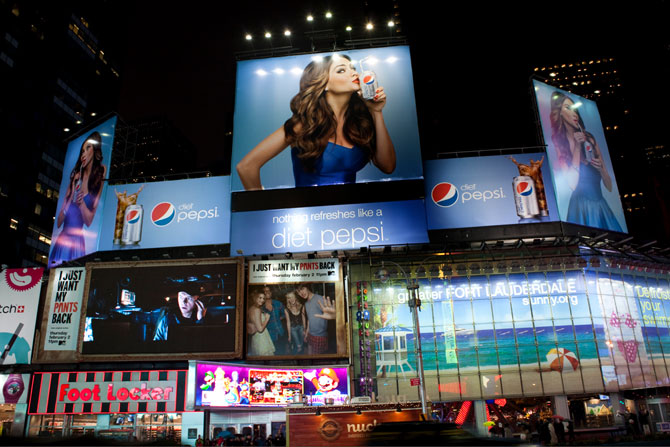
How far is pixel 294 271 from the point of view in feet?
102

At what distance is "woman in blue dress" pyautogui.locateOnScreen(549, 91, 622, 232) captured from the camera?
33.2 metres

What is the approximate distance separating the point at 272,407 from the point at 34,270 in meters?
19.6

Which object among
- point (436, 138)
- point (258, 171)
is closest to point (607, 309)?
point (258, 171)

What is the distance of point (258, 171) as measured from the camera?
32.9 m

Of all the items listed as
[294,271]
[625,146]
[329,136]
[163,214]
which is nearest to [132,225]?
[163,214]

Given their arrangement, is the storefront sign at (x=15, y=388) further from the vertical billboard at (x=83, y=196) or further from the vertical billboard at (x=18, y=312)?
the vertical billboard at (x=83, y=196)

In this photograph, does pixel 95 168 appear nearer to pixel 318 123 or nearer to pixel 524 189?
pixel 318 123

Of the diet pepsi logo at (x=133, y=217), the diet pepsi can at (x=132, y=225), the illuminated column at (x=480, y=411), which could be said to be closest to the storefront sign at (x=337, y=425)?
the illuminated column at (x=480, y=411)

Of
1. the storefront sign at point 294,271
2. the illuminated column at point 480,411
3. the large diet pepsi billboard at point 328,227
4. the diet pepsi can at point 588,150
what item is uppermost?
the diet pepsi can at point 588,150

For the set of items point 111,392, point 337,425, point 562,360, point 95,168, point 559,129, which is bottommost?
point 337,425

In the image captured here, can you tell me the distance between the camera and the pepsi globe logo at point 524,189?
32312 mm

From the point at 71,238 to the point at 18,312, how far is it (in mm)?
5963

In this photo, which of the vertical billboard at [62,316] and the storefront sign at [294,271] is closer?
the storefront sign at [294,271]

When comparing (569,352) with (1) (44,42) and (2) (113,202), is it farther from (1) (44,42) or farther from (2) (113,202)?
(1) (44,42)
